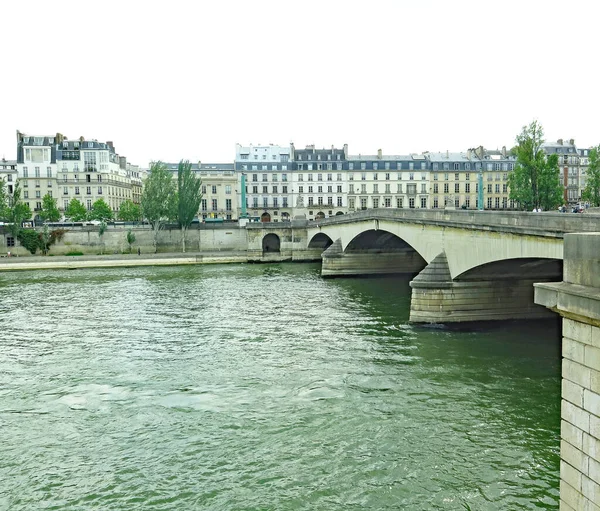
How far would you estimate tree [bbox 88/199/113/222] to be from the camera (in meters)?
82.4

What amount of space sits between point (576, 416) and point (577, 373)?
518mm

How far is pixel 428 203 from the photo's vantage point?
309ft

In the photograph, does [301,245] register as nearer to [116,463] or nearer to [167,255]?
[167,255]

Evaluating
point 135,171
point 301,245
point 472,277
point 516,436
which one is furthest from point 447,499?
point 135,171

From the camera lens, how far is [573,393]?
25.1ft

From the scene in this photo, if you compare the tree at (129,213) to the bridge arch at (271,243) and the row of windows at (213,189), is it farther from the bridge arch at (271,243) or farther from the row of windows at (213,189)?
the bridge arch at (271,243)

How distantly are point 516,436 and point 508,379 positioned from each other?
4.39m

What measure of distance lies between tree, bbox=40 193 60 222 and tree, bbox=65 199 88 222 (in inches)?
64.8

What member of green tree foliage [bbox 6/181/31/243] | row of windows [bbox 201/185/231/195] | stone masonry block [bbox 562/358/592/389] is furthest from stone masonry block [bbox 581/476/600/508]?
row of windows [bbox 201/185/231/195]

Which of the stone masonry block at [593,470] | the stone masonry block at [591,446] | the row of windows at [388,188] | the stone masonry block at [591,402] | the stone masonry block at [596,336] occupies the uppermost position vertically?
the row of windows at [388,188]

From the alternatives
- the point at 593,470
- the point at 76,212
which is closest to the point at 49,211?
the point at 76,212

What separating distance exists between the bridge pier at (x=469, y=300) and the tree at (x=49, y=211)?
65.8 metres

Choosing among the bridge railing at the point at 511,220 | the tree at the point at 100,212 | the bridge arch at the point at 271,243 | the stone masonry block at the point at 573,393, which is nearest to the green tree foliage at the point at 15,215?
the tree at the point at 100,212

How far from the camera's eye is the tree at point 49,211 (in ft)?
262
